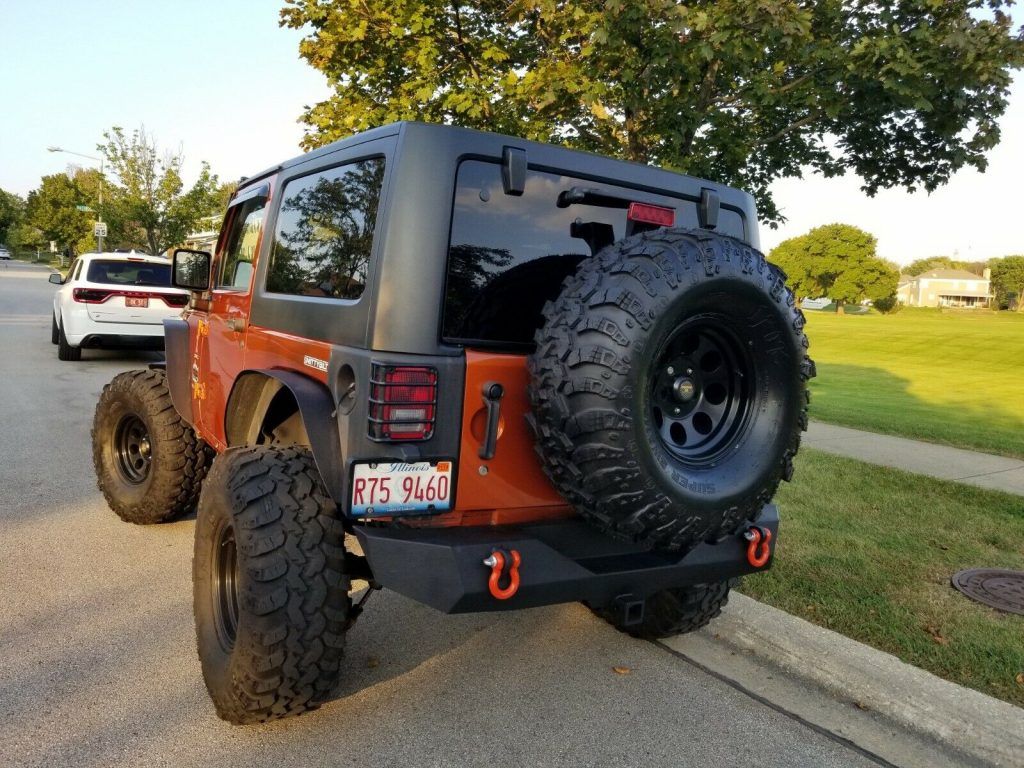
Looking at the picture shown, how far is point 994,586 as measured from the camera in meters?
4.34

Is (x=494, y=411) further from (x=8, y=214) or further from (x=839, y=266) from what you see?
(x=8, y=214)

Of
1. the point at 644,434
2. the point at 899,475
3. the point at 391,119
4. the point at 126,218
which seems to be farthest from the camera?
the point at 126,218

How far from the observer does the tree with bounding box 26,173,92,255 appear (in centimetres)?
6675

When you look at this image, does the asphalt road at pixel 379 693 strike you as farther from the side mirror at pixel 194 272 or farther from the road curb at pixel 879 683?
the side mirror at pixel 194 272

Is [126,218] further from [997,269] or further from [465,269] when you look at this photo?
[997,269]

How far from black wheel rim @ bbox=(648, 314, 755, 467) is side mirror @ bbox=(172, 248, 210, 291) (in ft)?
9.47

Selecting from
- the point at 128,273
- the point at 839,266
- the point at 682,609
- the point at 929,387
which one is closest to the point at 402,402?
the point at 682,609

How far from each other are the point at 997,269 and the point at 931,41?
11339 centimetres

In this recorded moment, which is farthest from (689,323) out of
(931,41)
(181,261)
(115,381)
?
(931,41)

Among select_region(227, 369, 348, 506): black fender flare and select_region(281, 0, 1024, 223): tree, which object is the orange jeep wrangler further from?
select_region(281, 0, 1024, 223): tree

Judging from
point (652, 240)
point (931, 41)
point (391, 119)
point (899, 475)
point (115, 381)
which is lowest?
point (899, 475)

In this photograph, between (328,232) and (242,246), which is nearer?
(328,232)

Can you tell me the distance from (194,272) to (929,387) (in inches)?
611

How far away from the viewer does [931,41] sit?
5906 mm
